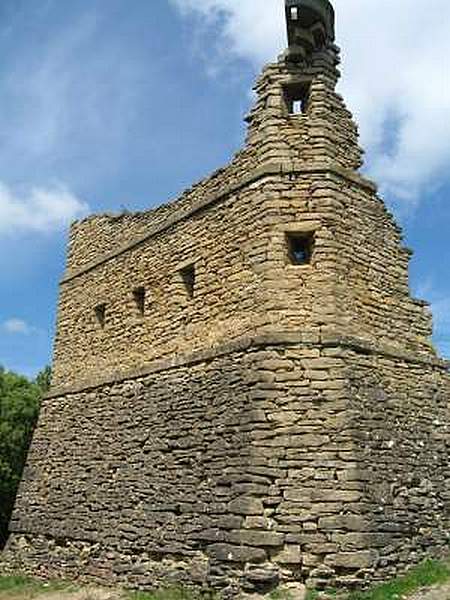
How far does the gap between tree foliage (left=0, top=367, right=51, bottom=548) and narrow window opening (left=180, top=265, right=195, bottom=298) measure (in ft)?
46.5

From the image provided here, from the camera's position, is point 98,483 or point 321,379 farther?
point 98,483

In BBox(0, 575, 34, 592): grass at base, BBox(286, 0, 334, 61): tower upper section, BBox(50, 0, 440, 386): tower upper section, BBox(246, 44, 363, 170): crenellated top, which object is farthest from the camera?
BBox(0, 575, 34, 592): grass at base

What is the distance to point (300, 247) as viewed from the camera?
1109 cm

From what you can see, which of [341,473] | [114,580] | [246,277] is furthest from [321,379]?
[114,580]

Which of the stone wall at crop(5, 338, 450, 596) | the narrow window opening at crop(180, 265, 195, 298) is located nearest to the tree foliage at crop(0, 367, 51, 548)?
the stone wall at crop(5, 338, 450, 596)

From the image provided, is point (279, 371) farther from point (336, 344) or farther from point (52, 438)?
point (52, 438)

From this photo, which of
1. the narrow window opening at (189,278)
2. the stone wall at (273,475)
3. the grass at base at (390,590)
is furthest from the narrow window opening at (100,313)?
the grass at base at (390,590)

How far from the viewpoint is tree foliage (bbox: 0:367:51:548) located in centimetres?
2391

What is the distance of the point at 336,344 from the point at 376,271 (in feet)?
6.21

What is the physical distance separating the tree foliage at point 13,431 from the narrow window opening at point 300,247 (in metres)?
16.6

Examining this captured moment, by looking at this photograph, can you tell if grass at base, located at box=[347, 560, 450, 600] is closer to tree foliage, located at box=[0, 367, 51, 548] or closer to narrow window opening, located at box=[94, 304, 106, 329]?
narrow window opening, located at box=[94, 304, 106, 329]

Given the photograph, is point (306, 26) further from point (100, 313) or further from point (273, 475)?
point (273, 475)

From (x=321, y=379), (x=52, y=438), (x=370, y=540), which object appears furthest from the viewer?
(x=52, y=438)

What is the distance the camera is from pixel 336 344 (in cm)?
1013
